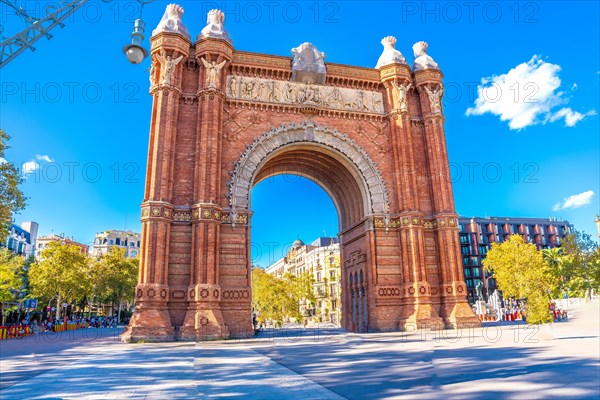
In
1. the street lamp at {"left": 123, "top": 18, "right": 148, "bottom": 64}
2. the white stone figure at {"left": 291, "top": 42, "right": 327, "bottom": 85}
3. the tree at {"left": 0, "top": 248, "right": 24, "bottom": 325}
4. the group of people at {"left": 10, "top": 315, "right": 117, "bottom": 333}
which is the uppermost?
the white stone figure at {"left": 291, "top": 42, "right": 327, "bottom": 85}

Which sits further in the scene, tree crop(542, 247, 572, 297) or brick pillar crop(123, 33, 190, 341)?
tree crop(542, 247, 572, 297)

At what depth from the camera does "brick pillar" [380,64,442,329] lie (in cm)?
2608

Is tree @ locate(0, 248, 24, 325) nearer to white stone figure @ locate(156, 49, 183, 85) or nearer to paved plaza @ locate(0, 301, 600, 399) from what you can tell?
white stone figure @ locate(156, 49, 183, 85)

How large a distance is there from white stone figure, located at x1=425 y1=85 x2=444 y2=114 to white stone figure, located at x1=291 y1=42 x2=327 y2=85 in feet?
26.6

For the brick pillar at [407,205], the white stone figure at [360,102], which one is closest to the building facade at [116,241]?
the white stone figure at [360,102]

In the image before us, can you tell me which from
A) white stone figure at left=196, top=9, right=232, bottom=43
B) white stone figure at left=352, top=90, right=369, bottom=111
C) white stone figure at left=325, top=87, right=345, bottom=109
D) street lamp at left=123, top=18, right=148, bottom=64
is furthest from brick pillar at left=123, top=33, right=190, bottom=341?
street lamp at left=123, top=18, right=148, bottom=64

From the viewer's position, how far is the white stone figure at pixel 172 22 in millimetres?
26219

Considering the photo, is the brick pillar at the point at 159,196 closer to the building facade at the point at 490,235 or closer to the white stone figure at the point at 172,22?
the white stone figure at the point at 172,22

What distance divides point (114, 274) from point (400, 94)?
50.3 meters

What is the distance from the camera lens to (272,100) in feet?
93.7

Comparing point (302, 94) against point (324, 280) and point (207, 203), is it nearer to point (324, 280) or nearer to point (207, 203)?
point (207, 203)

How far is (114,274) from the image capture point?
2400 inches

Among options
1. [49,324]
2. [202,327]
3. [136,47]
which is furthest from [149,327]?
[49,324]

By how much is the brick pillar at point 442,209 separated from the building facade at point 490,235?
68.5m
